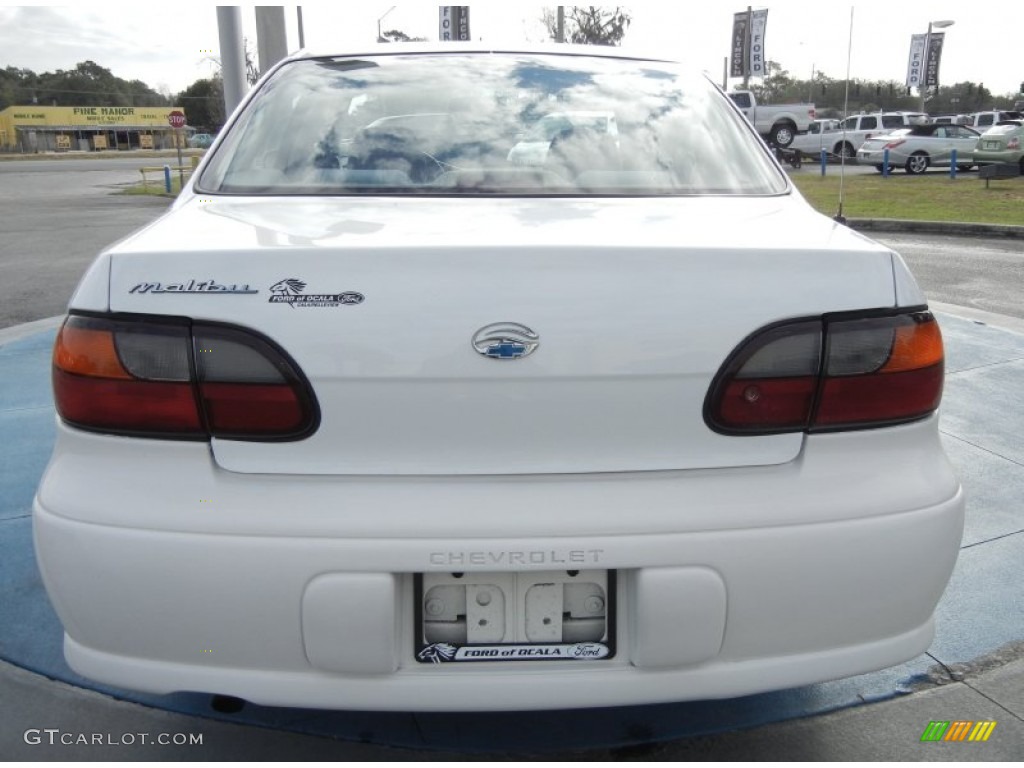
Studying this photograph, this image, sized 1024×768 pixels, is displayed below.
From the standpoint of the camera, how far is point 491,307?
5.13ft

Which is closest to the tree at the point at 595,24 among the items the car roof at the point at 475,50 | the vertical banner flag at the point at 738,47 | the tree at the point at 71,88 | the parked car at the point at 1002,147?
the vertical banner flag at the point at 738,47

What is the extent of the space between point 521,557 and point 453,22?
21.7 m

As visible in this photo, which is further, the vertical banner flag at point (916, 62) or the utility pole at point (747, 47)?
the vertical banner flag at point (916, 62)

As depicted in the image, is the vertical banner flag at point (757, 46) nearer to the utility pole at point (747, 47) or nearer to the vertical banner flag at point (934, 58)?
the utility pole at point (747, 47)

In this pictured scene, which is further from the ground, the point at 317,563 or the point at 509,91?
the point at 509,91

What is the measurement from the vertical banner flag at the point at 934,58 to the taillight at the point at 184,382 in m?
52.1

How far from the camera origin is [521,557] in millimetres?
1587

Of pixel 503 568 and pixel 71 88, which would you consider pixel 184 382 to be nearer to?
pixel 503 568

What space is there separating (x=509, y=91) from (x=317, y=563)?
1574 mm

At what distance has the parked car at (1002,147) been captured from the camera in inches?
864

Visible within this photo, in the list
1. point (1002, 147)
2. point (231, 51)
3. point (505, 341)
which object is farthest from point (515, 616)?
point (1002, 147)

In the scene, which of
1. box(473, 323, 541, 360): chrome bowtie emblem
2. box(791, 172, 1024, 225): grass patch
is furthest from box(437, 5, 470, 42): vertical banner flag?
box(473, 323, 541, 360): chrome bowtie emblem

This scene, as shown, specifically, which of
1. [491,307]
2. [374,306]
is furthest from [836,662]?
[374,306]

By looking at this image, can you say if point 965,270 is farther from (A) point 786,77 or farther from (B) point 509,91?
(A) point 786,77
